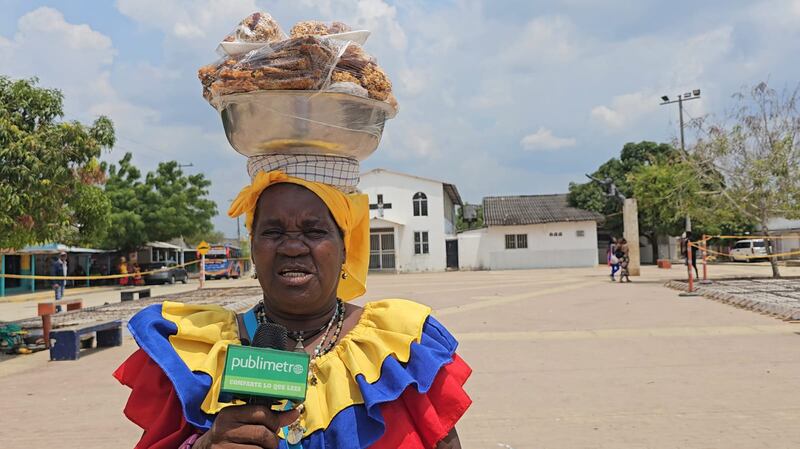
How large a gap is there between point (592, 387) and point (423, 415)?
5.21 metres

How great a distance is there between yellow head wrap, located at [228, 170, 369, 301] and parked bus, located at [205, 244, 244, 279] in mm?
34814

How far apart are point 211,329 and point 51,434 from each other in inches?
177

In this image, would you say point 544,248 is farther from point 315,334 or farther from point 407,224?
point 315,334

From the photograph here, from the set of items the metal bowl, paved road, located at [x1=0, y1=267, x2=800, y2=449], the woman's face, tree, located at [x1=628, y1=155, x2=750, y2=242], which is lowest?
paved road, located at [x1=0, y1=267, x2=800, y2=449]

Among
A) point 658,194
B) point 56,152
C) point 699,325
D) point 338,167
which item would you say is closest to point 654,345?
point 699,325

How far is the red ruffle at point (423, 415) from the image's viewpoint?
5.62 ft

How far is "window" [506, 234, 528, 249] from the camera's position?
37.5 metres

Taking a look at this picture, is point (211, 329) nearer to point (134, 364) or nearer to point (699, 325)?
point (134, 364)

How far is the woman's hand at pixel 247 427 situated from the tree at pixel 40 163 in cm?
945

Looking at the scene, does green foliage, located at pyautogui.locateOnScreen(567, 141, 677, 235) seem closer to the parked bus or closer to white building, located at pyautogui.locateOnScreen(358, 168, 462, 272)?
white building, located at pyautogui.locateOnScreen(358, 168, 462, 272)

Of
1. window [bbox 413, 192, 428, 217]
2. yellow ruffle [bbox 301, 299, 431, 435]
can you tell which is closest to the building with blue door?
window [bbox 413, 192, 428, 217]

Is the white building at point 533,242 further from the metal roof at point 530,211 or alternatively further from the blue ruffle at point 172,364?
the blue ruffle at point 172,364

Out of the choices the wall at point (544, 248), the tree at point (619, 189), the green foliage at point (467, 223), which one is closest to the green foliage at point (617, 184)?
the tree at point (619, 189)

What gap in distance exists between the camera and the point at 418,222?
37344 mm
